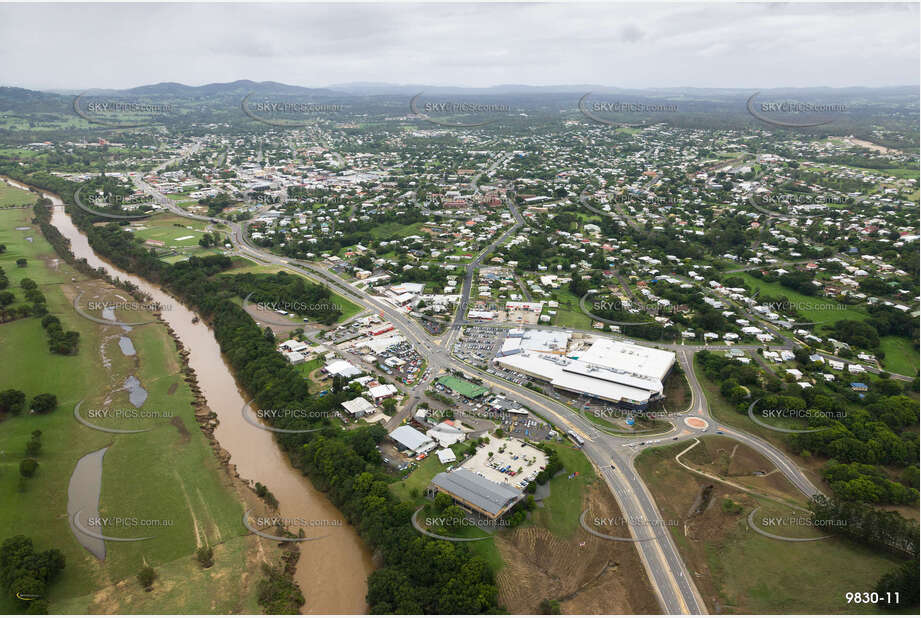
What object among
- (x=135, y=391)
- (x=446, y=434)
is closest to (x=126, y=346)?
(x=135, y=391)

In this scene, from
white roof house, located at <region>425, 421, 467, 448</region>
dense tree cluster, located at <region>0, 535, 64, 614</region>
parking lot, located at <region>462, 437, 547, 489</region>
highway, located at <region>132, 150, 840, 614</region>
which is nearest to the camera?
dense tree cluster, located at <region>0, 535, 64, 614</region>

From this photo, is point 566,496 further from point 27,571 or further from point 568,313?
A: point 27,571

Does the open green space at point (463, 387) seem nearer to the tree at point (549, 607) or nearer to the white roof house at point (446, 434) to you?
the white roof house at point (446, 434)

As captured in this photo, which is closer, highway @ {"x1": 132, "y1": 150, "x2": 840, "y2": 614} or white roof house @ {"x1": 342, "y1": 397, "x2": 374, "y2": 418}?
highway @ {"x1": 132, "y1": 150, "x2": 840, "y2": 614}

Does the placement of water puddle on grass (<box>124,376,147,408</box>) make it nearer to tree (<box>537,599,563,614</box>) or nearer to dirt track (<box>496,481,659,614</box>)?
dirt track (<box>496,481,659,614</box>)

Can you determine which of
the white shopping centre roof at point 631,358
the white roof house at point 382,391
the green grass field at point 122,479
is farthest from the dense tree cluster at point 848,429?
the green grass field at point 122,479

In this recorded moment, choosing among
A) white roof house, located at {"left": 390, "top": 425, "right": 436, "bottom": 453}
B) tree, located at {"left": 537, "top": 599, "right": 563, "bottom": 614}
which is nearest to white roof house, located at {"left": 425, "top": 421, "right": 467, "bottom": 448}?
A: white roof house, located at {"left": 390, "top": 425, "right": 436, "bottom": 453}
